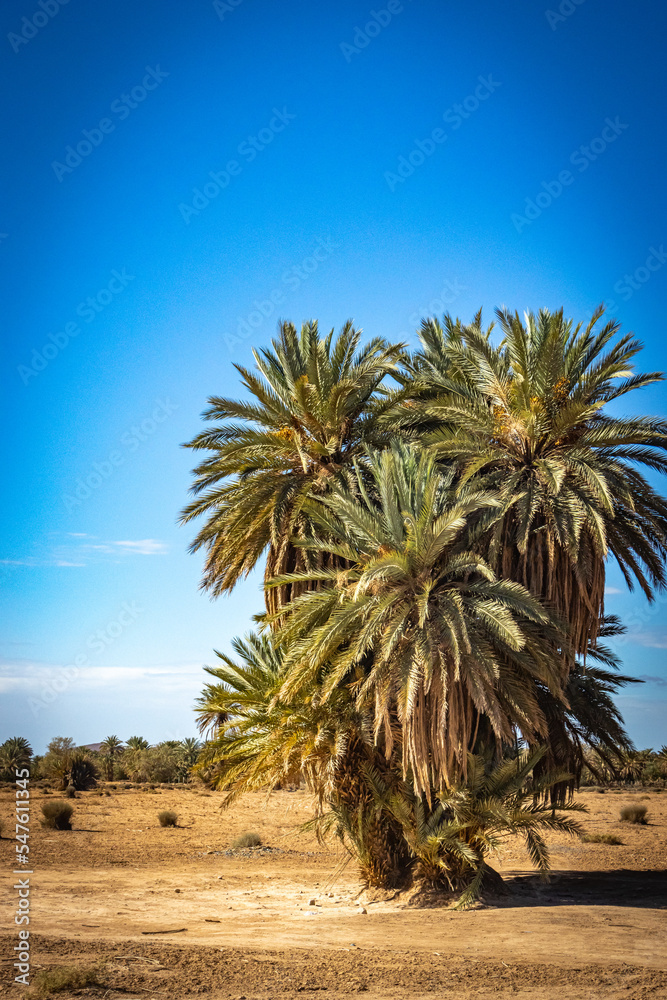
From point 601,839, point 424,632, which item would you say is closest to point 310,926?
point 424,632

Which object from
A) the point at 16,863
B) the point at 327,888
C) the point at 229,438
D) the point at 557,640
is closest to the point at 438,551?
the point at 557,640

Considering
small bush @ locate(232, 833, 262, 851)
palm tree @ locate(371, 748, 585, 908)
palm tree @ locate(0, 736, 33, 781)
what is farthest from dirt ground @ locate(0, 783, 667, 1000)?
palm tree @ locate(0, 736, 33, 781)

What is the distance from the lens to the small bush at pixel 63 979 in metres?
8.52

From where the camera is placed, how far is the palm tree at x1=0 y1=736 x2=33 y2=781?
133 ft

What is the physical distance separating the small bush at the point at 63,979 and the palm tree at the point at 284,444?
10438 mm

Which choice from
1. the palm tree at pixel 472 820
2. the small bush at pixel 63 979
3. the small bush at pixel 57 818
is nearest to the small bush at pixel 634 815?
the palm tree at pixel 472 820

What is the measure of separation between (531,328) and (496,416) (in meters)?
2.17

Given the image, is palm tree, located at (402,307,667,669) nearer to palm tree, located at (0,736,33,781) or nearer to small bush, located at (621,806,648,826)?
small bush, located at (621,806,648,826)

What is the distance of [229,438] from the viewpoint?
19609 millimetres

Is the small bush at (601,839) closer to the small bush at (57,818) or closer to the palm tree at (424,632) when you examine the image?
the palm tree at (424,632)

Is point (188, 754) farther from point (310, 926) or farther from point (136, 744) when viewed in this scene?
point (310, 926)

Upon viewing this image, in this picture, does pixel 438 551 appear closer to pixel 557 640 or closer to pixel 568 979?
pixel 557 640

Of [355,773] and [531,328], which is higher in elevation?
[531,328]

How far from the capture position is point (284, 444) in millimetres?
19000
